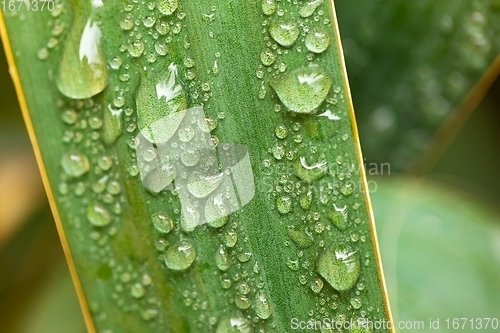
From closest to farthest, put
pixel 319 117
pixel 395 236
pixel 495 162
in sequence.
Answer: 1. pixel 319 117
2. pixel 395 236
3. pixel 495 162

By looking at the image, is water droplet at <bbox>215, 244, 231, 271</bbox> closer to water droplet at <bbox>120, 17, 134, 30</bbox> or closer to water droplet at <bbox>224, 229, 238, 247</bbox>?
water droplet at <bbox>224, 229, 238, 247</bbox>

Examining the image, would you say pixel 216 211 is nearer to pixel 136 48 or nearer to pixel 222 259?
pixel 222 259

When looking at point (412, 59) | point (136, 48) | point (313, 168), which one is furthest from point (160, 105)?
point (412, 59)

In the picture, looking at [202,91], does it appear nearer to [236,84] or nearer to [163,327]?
[236,84]

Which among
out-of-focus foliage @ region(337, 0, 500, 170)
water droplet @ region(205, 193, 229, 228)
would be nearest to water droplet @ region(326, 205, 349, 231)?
water droplet @ region(205, 193, 229, 228)

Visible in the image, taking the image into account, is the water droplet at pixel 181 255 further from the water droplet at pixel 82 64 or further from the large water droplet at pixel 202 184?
the water droplet at pixel 82 64

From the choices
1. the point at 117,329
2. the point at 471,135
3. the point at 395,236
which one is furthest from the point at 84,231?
the point at 471,135

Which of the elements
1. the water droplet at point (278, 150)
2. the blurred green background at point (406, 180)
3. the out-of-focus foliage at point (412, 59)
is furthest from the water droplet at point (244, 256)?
the out-of-focus foliage at point (412, 59)
